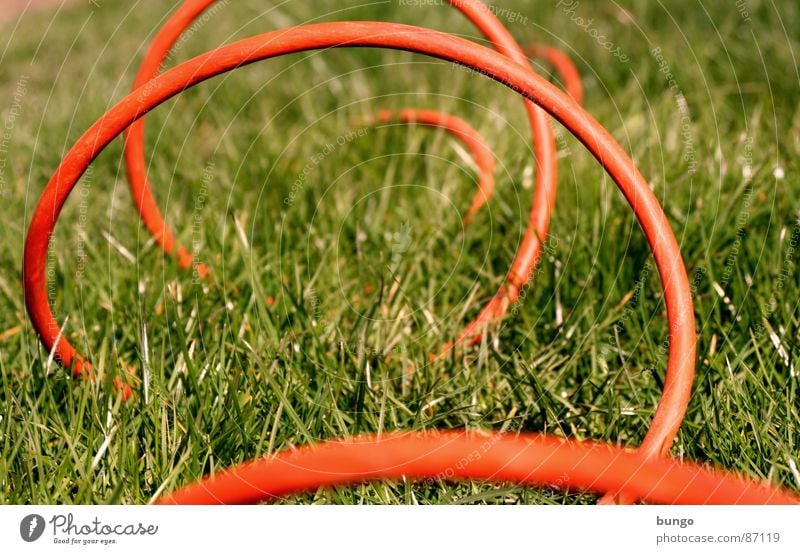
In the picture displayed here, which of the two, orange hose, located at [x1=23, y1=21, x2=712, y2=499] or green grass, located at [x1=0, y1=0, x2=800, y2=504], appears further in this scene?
green grass, located at [x1=0, y1=0, x2=800, y2=504]

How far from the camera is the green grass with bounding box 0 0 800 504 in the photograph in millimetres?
859

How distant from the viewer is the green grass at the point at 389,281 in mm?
859

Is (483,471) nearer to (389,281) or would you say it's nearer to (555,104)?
(555,104)

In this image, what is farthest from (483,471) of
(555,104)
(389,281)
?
(389,281)

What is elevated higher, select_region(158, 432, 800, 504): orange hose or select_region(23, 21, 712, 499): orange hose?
select_region(23, 21, 712, 499): orange hose

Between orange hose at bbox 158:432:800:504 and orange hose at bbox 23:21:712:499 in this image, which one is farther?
orange hose at bbox 23:21:712:499

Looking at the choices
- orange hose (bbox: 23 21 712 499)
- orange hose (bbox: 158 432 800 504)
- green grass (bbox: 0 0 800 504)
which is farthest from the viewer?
green grass (bbox: 0 0 800 504)

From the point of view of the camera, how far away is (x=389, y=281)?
1.11 m

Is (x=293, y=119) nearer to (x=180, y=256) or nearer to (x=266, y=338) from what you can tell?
(x=180, y=256)

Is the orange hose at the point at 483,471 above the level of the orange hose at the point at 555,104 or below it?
below

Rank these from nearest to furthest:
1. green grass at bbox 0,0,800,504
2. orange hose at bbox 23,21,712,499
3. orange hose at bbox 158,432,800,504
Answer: orange hose at bbox 158,432,800,504 < orange hose at bbox 23,21,712,499 < green grass at bbox 0,0,800,504

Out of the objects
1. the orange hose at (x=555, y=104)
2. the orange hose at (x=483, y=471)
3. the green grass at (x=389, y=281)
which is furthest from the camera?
the green grass at (x=389, y=281)
